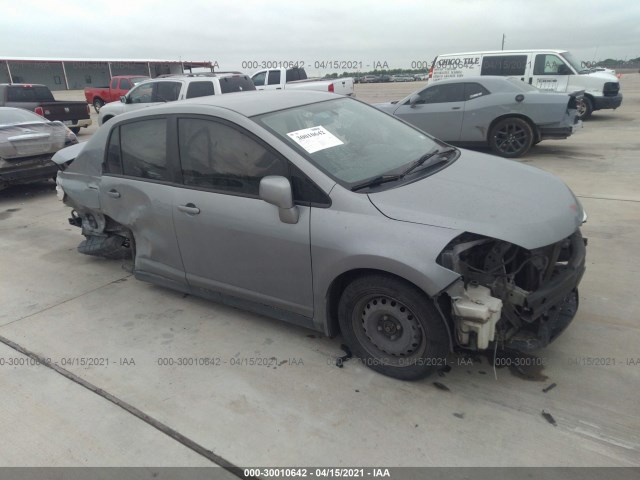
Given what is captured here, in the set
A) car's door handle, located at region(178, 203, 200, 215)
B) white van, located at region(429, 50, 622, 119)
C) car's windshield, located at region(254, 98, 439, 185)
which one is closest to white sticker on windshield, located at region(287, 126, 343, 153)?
car's windshield, located at region(254, 98, 439, 185)

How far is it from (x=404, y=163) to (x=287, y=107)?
953 mm

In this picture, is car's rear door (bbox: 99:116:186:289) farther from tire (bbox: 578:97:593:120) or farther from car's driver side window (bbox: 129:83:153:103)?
tire (bbox: 578:97:593:120)

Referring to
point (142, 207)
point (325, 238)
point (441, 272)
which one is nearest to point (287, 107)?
point (325, 238)

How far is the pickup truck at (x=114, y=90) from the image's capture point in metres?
20.7

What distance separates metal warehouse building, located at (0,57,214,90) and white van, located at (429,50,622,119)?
1371 inches

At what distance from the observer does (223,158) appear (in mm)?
3238

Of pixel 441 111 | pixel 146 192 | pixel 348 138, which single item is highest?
pixel 348 138

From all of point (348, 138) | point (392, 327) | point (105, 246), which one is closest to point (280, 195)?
point (348, 138)

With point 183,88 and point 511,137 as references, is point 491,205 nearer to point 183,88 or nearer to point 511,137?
point 511,137

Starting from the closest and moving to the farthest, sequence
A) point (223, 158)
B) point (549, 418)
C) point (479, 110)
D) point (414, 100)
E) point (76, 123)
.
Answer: point (549, 418) < point (223, 158) < point (479, 110) < point (414, 100) < point (76, 123)

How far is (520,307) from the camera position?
104 inches

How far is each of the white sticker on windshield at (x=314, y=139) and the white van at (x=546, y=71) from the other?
1049 cm

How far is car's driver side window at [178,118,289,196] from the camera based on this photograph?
9.96 feet

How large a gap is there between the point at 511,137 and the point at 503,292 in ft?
22.7
